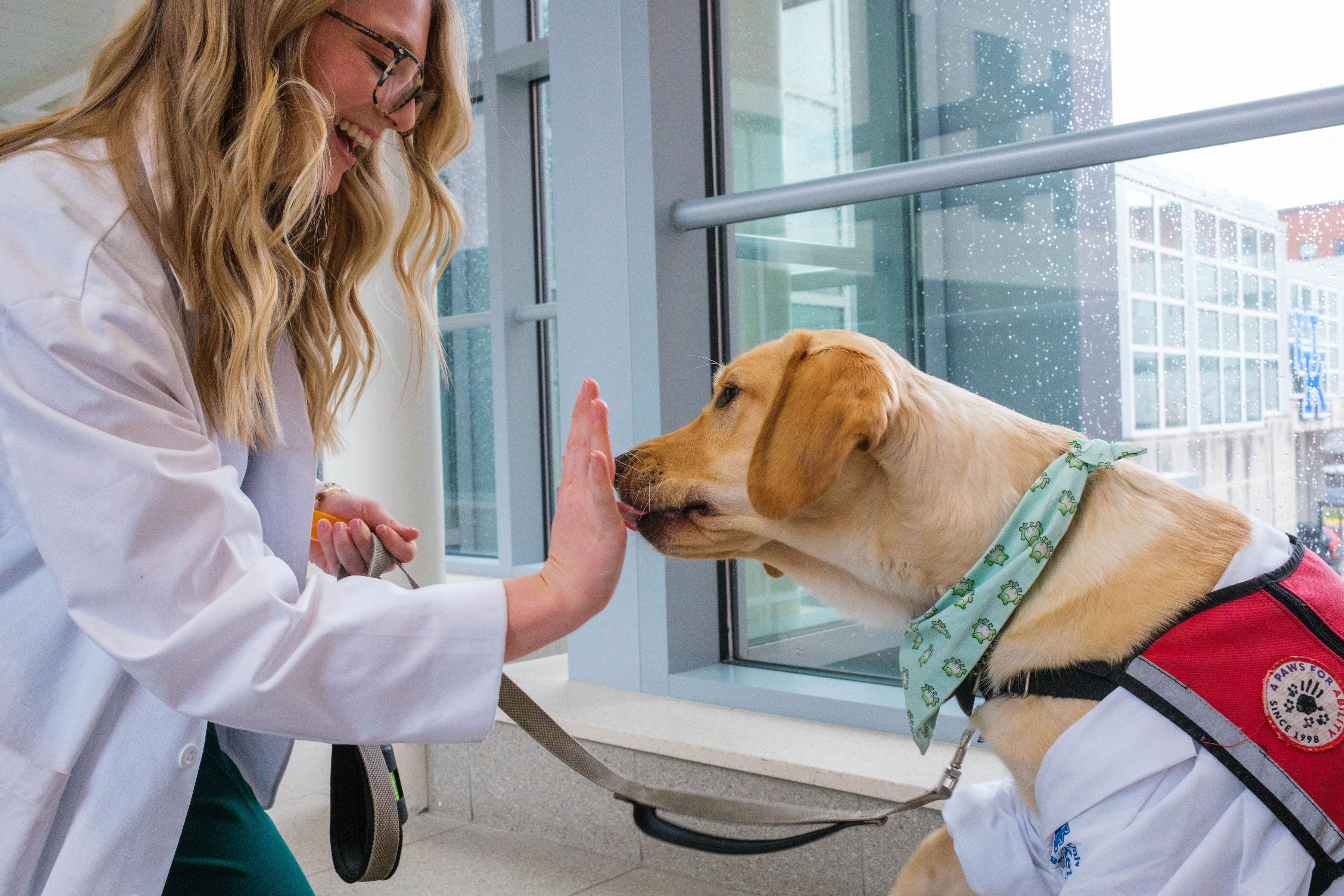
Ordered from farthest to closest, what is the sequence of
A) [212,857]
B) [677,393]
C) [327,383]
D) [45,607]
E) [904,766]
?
[677,393] → [904,766] → [327,383] → [212,857] → [45,607]

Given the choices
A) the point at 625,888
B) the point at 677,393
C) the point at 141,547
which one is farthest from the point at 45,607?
the point at 677,393

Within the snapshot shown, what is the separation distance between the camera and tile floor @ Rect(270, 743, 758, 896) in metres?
2.19

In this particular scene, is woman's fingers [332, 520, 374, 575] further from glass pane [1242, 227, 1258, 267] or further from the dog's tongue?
glass pane [1242, 227, 1258, 267]

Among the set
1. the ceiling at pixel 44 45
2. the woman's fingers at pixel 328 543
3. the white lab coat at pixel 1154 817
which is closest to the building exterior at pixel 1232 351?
the white lab coat at pixel 1154 817

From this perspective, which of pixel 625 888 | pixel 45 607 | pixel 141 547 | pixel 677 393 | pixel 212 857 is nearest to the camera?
pixel 141 547

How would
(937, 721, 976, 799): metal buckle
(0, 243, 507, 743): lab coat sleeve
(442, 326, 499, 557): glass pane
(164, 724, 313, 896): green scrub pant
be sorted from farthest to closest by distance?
(442, 326, 499, 557): glass pane, (937, 721, 976, 799): metal buckle, (164, 724, 313, 896): green scrub pant, (0, 243, 507, 743): lab coat sleeve

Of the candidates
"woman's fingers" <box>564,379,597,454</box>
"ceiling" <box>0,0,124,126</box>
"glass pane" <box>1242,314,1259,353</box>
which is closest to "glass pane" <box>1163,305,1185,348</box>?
"glass pane" <box>1242,314,1259,353</box>

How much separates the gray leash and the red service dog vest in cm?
34

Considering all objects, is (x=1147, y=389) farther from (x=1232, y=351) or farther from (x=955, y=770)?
(x=955, y=770)

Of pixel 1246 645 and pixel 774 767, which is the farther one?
pixel 774 767

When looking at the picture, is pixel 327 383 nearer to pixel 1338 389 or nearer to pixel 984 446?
pixel 984 446

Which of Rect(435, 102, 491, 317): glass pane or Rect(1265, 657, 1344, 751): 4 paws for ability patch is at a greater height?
Rect(435, 102, 491, 317): glass pane

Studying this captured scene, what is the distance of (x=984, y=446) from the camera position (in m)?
1.22

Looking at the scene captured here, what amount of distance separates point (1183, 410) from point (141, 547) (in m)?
2.10
